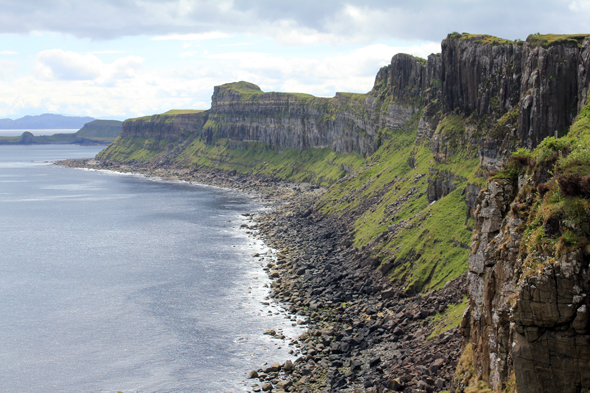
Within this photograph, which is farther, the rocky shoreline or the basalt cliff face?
the rocky shoreline

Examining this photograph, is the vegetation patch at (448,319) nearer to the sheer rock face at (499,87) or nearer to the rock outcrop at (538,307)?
the sheer rock face at (499,87)

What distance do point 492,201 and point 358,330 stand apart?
33620 millimetres

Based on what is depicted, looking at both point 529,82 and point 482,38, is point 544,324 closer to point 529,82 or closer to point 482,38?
point 529,82

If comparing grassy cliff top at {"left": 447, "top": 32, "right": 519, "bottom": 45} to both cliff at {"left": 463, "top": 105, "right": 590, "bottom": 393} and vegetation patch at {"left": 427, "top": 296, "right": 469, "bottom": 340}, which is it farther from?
cliff at {"left": 463, "top": 105, "right": 590, "bottom": 393}

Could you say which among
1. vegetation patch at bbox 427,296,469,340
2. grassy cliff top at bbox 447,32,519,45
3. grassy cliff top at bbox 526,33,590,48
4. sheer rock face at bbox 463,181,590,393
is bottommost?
vegetation patch at bbox 427,296,469,340

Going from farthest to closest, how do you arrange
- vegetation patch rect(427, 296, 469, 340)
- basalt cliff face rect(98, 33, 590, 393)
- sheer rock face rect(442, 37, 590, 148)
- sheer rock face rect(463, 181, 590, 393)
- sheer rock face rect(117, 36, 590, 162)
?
sheer rock face rect(117, 36, 590, 162), sheer rock face rect(442, 37, 590, 148), vegetation patch rect(427, 296, 469, 340), basalt cliff face rect(98, 33, 590, 393), sheer rock face rect(463, 181, 590, 393)

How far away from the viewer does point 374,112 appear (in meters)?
160

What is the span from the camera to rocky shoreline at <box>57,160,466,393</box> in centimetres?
5038

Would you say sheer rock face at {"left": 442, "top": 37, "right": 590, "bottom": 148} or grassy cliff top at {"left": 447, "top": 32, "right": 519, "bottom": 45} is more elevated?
grassy cliff top at {"left": 447, "top": 32, "right": 519, "bottom": 45}

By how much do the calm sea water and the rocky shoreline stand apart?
4.13m

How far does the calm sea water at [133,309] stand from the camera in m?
59.2

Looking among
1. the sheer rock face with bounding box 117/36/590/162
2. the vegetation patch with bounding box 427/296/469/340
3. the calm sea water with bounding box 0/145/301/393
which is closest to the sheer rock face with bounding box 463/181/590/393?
the vegetation patch with bounding box 427/296/469/340

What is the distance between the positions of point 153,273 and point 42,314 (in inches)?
934

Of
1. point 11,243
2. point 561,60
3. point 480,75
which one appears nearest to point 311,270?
point 480,75
